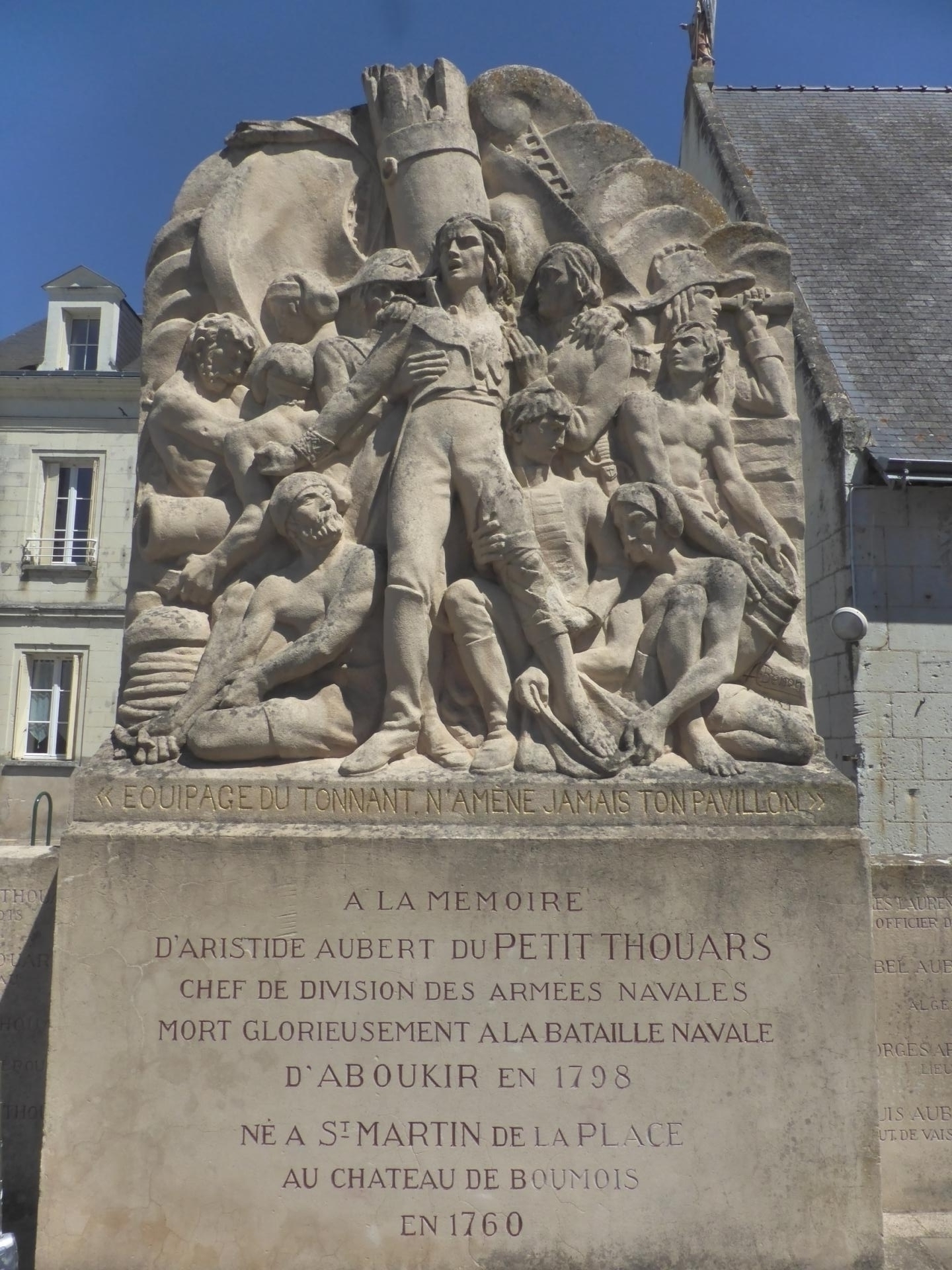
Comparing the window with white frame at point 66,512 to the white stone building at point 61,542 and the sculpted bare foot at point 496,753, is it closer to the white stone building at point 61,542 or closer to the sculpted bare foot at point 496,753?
the white stone building at point 61,542

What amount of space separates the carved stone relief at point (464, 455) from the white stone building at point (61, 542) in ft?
61.9

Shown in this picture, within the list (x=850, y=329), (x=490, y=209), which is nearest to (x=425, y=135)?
(x=490, y=209)

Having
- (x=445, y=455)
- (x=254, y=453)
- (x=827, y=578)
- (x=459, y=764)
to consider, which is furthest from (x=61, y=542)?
(x=459, y=764)

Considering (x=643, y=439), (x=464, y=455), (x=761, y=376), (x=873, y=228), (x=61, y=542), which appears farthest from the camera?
(x=61, y=542)

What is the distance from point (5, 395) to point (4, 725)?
671cm

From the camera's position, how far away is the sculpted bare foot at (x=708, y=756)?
5848 mm

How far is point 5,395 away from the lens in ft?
83.0

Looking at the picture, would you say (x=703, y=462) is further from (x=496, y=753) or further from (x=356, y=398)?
(x=496, y=753)

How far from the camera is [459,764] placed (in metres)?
5.86

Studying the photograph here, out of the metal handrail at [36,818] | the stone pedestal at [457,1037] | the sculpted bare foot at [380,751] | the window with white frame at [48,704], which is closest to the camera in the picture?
the stone pedestal at [457,1037]

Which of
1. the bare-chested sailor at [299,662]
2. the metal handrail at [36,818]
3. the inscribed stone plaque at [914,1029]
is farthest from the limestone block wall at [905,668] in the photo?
the bare-chested sailor at [299,662]

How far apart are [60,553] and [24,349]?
494cm

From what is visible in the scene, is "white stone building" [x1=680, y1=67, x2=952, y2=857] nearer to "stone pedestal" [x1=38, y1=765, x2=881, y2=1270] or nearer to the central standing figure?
the central standing figure

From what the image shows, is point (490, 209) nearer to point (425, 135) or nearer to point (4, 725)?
point (425, 135)
